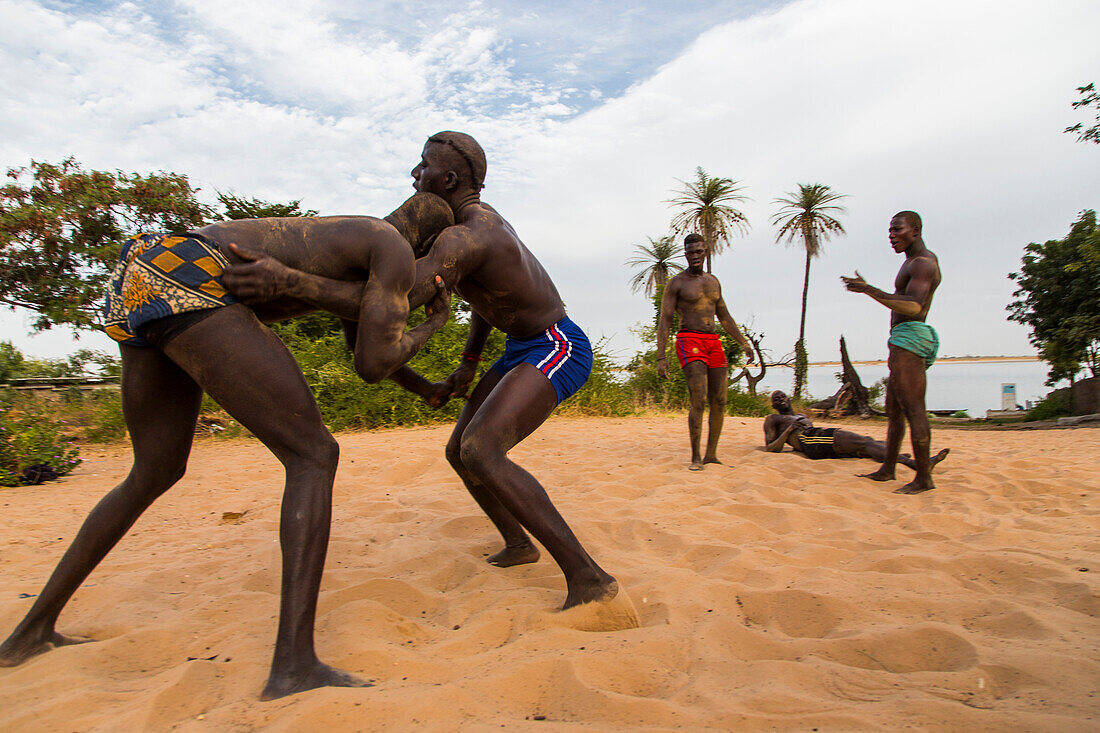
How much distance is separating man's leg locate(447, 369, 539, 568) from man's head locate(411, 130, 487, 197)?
92cm

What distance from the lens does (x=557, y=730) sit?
4.96ft

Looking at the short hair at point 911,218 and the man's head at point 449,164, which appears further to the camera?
the short hair at point 911,218

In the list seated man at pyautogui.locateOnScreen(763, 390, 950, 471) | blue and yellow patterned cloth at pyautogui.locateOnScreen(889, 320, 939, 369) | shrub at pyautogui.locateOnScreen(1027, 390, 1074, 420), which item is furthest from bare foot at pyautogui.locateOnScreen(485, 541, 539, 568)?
shrub at pyautogui.locateOnScreen(1027, 390, 1074, 420)

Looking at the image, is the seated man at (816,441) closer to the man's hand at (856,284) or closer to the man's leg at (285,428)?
the man's hand at (856,284)

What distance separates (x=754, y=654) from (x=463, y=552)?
1674 millimetres

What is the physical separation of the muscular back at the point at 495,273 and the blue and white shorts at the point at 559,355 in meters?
0.04

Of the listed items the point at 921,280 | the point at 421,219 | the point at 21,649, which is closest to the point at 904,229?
the point at 921,280

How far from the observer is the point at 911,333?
15.8 ft

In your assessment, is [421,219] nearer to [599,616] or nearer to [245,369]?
[245,369]

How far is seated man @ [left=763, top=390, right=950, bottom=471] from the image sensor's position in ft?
19.5

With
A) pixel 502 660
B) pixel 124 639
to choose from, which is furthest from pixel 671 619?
pixel 124 639

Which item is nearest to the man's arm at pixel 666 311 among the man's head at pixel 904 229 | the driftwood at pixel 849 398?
the man's head at pixel 904 229

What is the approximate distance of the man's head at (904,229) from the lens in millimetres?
4902

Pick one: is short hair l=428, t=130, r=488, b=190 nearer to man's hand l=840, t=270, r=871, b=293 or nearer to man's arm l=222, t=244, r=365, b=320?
man's arm l=222, t=244, r=365, b=320
